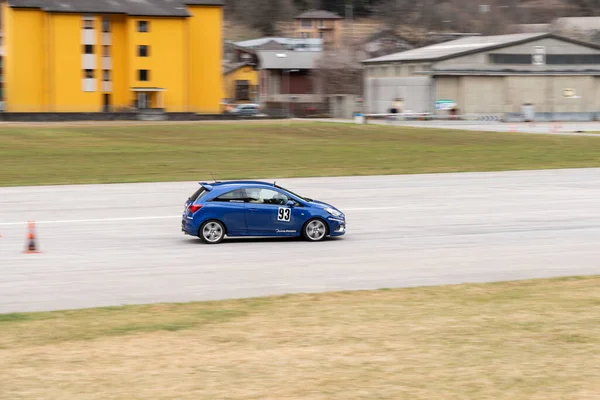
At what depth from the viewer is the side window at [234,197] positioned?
19875 millimetres

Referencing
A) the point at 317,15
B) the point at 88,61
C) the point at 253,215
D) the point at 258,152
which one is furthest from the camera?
the point at 317,15

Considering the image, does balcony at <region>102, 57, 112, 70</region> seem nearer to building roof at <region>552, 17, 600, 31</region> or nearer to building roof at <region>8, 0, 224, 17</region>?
building roof at <region>8, 0, 224, 17</region>

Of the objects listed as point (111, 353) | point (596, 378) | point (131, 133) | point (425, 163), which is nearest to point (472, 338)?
point (596, 378)

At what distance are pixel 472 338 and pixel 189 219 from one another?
388 inches

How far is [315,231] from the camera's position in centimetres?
2003

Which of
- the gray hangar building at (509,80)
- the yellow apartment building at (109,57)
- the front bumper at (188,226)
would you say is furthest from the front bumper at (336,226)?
the yellow apartment building at (109,57)

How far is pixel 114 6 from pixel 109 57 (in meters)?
4.84

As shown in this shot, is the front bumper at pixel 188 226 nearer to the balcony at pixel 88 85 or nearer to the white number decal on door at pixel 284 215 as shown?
the white number decal on door at pixel 284 215

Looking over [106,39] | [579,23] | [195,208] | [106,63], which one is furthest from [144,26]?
[579,23]

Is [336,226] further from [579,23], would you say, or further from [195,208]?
[579,23]

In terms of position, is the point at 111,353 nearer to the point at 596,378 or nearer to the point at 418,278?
the point at 596,378

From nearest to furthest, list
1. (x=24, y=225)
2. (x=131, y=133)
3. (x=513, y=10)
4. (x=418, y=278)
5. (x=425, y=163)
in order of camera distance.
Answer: (x=418, y=278)
(x=24, y=225)
(x=425, y=163)
(x=131, y=133)
(x=513, y=10)

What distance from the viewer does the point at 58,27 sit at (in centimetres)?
8425

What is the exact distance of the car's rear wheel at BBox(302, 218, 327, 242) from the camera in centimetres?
2000
